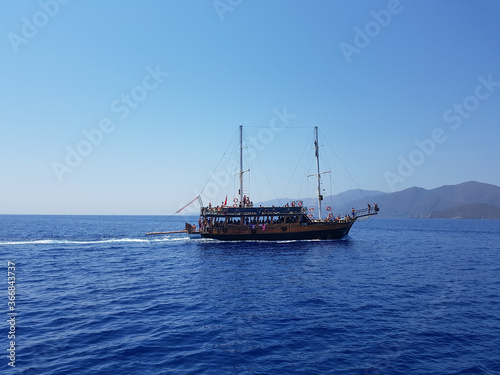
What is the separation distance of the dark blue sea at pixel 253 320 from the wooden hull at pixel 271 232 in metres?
23.0

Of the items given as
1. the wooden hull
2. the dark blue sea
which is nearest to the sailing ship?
the wooden hull

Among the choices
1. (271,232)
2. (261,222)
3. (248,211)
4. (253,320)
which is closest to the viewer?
(253,320)

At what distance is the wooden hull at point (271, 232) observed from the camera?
5384 cm

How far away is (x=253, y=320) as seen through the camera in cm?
1577

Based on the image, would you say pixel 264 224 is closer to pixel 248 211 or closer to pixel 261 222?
pixel 261 222

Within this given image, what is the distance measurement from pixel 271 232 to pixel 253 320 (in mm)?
38614

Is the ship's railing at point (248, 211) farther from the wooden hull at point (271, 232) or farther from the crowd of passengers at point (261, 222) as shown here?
the wooden hull at point (271, 232)

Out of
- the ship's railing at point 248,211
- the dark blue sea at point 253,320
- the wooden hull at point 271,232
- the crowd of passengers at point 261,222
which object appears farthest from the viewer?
the crowd of passengers at point 261,222

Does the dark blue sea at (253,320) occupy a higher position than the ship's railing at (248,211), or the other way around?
the ship's railing at (248,211)

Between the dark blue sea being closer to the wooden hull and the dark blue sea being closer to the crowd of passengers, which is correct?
the wooden hull

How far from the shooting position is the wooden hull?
2120 inches

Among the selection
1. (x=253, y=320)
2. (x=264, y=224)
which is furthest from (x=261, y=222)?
(x=253, y=320)

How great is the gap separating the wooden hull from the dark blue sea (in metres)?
23.0

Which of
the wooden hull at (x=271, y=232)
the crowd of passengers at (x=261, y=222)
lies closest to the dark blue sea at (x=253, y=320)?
the wooden hull at (x=271, y=232)
